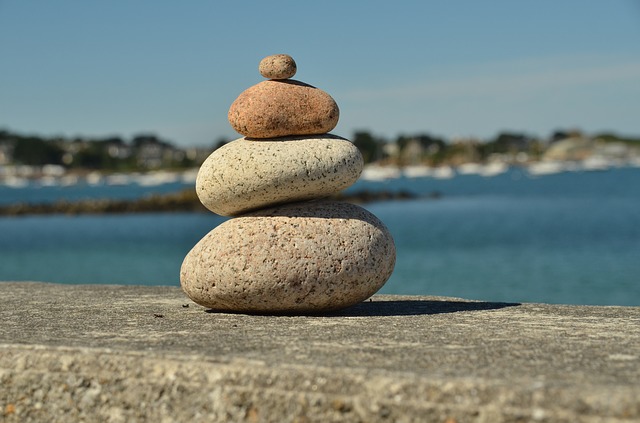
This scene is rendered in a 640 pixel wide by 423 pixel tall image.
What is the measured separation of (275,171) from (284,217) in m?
0.49

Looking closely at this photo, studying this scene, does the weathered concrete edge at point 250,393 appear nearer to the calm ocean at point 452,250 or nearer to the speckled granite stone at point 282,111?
the speckled granite stone at point 282,111

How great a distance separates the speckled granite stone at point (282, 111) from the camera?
10.1 m

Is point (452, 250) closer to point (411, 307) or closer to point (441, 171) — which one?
point (411, 307)

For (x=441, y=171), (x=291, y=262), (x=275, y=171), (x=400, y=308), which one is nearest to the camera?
(x=291, y=262)

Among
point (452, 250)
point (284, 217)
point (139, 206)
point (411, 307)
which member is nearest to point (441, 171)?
point (139, 206)

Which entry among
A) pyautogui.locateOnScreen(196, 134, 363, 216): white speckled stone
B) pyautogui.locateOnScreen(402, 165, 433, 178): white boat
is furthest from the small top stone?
pyautogui.locateOnScreen(402, 165, 433, 178): white boat

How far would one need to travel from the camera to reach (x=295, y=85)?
10.4 metres

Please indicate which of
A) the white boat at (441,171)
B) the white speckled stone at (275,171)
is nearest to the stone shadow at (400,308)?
the white speckled stone at (275,171)

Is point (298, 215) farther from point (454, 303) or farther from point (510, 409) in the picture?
point (510, 409)

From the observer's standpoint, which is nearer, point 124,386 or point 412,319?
point 124,386

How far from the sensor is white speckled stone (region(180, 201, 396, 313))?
9.35m

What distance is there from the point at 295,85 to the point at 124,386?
4414 millimetres

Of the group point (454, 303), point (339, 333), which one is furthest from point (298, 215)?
point (454, 303)

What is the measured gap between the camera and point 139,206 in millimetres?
83625
